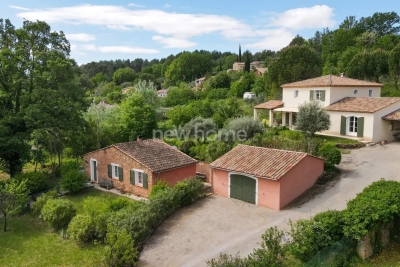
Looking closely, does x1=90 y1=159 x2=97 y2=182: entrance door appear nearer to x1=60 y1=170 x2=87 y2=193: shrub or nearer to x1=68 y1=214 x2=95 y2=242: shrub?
x1=60 y1=170 x2=87 y2=193: shrub

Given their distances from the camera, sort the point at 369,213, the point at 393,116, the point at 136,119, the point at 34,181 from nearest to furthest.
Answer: the point at 369,213, the point at 34,181, the point at 393,116, the point at 136,119

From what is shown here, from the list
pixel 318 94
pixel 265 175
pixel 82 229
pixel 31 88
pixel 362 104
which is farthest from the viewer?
pixel 318 94

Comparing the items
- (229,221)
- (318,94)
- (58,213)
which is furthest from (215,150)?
(318,94)

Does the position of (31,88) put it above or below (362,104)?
above

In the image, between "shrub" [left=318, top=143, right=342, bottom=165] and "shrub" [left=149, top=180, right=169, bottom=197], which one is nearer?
"shrub" [left=149, top=180, right=169, bottom=197]

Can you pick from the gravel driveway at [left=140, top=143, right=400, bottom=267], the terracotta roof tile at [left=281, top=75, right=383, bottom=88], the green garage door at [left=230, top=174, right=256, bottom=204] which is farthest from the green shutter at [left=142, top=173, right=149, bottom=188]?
the terracotta roof tile at [left=281, top=75, right=383, bottom=88]

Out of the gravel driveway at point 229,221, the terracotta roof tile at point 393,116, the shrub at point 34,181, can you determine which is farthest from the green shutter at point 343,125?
the shrub at point 34,181

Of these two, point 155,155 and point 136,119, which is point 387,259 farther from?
point 136,119
